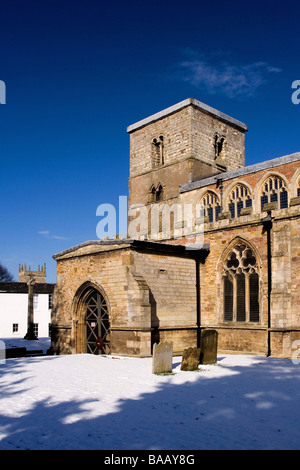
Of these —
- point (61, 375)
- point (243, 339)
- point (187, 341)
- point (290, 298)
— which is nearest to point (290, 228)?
point (290, 298)

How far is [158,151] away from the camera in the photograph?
3406 cm

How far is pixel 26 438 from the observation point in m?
7.64

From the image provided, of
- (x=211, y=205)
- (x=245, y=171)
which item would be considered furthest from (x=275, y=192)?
(x=211, y=205)

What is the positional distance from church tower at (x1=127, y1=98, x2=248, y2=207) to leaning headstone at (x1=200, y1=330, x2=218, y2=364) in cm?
1617

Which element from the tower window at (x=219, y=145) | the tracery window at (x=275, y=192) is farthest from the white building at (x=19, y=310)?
the tracery window at (x=275, y=192)

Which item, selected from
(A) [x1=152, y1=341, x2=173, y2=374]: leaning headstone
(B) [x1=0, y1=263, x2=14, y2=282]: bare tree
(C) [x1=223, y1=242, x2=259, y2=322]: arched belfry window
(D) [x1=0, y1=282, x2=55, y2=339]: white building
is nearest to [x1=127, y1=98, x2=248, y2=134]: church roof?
(C) [x1=223, y1=242, x2=259, y2=322]: arched belfry window

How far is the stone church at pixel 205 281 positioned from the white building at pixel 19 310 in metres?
23.9

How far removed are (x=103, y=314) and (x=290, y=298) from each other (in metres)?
8.42

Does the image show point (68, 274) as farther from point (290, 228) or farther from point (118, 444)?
point (118, 444)

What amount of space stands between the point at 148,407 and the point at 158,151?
1037 inches

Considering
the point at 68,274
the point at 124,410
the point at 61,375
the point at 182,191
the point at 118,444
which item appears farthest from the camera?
the point at 182,191

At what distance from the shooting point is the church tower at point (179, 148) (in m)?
31.5

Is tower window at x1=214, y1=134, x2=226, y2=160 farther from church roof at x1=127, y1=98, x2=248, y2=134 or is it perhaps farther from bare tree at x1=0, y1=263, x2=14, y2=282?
bare tree at x1=0, y1=263, x2=14, y2=282

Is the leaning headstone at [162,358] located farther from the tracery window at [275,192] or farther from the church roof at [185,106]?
the church roof at [185,106]
